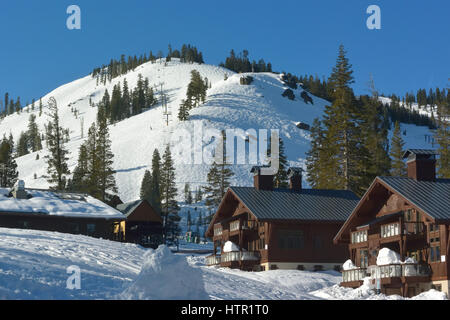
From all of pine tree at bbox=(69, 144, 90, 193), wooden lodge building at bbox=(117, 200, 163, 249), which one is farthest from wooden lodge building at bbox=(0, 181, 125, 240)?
pine tree at bbox=(69, 144, 90, 193)

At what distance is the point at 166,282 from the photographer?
1452cm

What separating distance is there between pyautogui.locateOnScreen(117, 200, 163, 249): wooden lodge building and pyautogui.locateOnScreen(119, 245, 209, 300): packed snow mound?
148 ft

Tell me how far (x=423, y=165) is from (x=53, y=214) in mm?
29478

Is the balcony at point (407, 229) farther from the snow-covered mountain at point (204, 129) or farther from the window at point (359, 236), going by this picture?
the snow-covered mountain at point (204, 129)

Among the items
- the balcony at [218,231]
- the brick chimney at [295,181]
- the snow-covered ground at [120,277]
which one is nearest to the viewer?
the snow-covered ground at [120,277]

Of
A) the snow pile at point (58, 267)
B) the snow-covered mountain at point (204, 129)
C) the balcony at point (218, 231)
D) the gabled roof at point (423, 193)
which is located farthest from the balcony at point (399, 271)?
the snow-covered mountain at point (204, 129)

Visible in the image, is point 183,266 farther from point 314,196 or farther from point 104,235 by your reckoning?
point 104,235

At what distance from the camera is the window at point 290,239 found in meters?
41.8

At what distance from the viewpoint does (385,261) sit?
3139cm

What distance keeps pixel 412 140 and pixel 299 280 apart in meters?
161

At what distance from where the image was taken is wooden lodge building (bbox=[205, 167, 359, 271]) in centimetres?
4162

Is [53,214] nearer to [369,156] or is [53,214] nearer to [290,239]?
[290,239]

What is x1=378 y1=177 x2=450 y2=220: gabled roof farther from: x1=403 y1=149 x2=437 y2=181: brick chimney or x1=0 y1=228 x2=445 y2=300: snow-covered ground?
x1=0 y1=228 x2=445 y2=300: snow-covered ground

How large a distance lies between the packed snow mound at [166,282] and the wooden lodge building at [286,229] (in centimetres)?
2586
